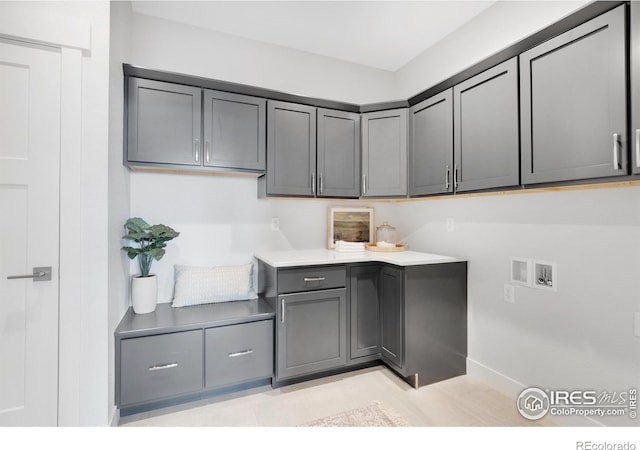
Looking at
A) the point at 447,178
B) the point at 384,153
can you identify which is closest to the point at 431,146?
the point at 447,178

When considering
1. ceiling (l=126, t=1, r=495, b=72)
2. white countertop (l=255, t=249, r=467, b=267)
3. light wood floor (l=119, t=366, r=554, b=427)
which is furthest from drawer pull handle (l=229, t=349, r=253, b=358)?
ceiling (l=126, t=1, r=495, b=72)

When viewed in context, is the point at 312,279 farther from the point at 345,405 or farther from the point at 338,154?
the point at 338,154

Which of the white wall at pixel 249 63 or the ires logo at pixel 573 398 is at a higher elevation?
the white wall at pixel 249 63

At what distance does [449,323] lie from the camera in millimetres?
2367

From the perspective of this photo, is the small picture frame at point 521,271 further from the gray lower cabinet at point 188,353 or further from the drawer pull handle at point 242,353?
the drawer pull handle at point 242,353

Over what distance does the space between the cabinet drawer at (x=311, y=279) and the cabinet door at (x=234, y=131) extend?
874 mm

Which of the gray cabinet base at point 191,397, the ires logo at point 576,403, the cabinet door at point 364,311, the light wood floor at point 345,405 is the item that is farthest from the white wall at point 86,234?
the ires logo at point 576,403

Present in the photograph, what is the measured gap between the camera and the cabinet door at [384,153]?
2.59m

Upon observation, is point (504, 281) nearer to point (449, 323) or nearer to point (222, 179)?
point (449, 323)

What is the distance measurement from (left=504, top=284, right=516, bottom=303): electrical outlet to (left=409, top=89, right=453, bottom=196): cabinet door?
80cm

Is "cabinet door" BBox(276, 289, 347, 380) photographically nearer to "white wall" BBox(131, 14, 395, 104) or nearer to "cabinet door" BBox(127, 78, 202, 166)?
"cabinet door" BBox(127, 78, 202, 166)

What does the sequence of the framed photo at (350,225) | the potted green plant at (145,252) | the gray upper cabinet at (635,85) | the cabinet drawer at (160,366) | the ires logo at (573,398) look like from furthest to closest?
the framed photo at (350,225) → the potted green plant at (145,252) → the cabinet drawer at (160,366) → the ires logo at (573,398) → the gray upper cabinet at (635,85)

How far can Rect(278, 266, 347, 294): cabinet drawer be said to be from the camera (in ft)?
7.18
